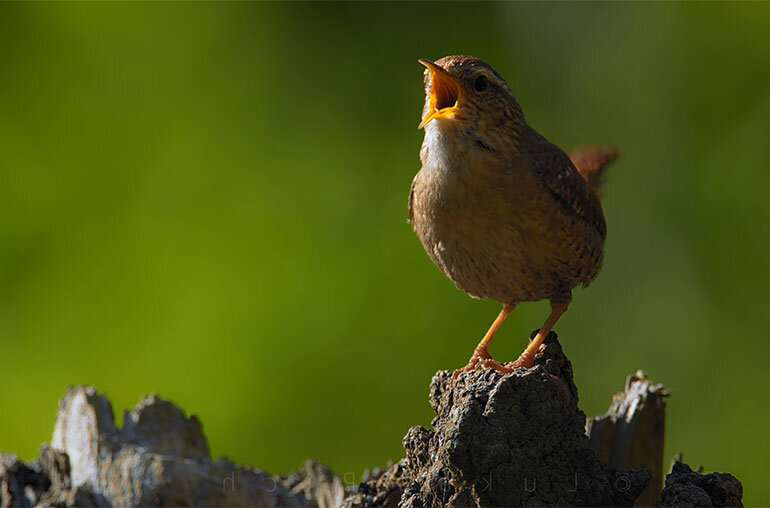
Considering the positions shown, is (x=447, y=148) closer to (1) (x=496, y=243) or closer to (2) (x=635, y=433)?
(1) (x=496, y=243)

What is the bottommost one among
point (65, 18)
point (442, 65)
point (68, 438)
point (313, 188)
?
point (68, 438)

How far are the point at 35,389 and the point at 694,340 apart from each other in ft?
12.1

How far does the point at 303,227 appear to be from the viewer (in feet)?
16.8

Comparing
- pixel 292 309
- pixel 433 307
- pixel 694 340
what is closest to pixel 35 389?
pixel 292 309

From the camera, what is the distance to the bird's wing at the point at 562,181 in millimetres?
3100

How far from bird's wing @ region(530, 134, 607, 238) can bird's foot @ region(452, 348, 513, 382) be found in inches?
21.8

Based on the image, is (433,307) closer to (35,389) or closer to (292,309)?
(292,309)

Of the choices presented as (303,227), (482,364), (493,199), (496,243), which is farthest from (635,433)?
(303,227)

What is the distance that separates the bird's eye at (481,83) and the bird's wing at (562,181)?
267 mm

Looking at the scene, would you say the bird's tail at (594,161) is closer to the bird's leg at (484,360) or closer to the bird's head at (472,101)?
the bird's leg at (484,360)

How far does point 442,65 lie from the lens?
3041mm

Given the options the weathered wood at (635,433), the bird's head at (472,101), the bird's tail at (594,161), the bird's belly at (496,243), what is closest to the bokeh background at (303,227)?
the bird's tail at (594,161)

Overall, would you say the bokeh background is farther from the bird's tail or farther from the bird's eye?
the bird's eye

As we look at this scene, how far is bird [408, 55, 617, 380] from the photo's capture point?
9.74 feet
